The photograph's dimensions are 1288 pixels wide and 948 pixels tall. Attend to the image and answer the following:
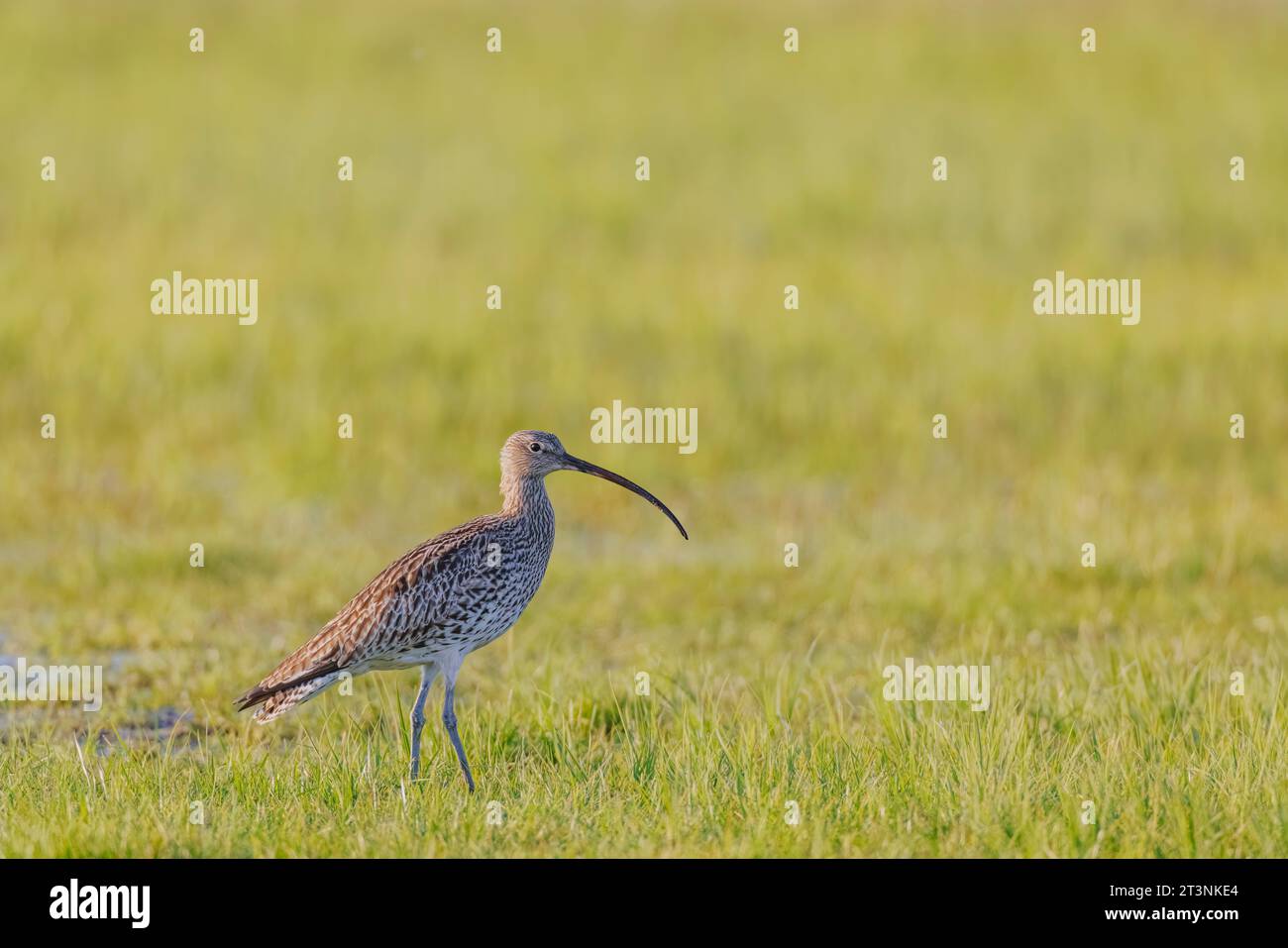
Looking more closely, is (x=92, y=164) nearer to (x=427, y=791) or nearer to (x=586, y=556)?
(x=586, y=556)

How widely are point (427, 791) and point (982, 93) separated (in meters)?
19.3

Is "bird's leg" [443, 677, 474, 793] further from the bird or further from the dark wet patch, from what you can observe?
the dark wet patch

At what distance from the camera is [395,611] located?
24.3ft

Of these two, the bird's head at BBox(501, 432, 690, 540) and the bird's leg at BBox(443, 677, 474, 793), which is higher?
the bird's head at BBox(501, 432, 690, 540)

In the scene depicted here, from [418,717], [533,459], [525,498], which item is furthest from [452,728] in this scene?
[533,459]

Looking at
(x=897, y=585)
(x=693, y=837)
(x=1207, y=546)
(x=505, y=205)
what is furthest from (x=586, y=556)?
(x=505, y=205)

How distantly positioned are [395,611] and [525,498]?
2.59ft

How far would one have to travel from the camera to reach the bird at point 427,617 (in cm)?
743

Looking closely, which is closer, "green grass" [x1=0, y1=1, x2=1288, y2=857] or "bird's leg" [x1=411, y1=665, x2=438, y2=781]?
"green grass" [x1=0, y1=1, x2=1288, y2=857]

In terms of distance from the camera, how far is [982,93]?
24.8m

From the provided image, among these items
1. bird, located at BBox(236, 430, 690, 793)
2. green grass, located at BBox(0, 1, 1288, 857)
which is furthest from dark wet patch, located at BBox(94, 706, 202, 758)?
bird, located at BBox(236, 430, 690, 793)

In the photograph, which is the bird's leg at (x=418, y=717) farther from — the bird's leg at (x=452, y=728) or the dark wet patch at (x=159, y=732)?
the dark wet patch at (x=159, y=732)

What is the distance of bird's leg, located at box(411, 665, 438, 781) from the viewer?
24.3ft

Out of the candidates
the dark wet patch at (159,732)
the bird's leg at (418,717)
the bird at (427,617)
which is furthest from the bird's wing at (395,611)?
the dark wet patch at (159,732)
